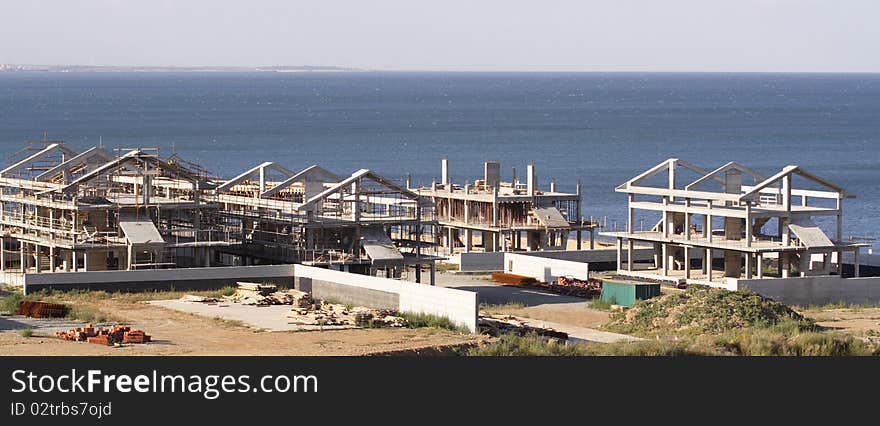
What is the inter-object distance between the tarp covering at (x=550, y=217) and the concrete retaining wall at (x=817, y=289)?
16.5 meters

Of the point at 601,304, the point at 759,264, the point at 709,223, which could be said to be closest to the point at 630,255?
the point at 709,223

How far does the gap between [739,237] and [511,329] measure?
17.7 metres

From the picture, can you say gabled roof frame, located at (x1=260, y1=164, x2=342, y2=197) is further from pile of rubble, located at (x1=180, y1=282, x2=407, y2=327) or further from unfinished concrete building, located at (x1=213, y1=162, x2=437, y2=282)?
pile of rubble, located at (x1=180, y1=282, x2=407, y2=327)

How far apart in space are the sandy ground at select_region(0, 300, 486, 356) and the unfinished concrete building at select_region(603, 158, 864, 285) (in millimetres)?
18034

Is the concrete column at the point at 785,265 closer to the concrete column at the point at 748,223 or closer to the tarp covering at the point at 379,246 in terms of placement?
the concrete column at the point at 748,223

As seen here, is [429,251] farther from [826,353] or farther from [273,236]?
[826,353]

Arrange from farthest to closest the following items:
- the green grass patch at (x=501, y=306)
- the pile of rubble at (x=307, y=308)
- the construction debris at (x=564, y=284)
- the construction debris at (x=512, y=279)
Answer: the construction debris at (x=512, y=279) → the construction debris at (x=564, y=284) → the green grass patch at (x=501, y=306) → the pile of rubble at (x=307, y=308)

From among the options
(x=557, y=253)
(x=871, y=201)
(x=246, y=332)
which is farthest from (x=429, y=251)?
(x=871, y=201)

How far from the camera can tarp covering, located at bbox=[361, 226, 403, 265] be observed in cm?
6353

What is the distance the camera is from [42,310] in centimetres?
5238

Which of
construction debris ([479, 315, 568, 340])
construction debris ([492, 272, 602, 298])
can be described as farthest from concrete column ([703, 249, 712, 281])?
construction debris ([479, 315, 568, 340])

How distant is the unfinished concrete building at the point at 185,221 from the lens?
62219 millimetres

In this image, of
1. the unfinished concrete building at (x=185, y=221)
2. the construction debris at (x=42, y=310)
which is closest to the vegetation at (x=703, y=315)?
the unfinished concrete building at (x=185, y=221)

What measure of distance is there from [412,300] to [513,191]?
85.6ft
